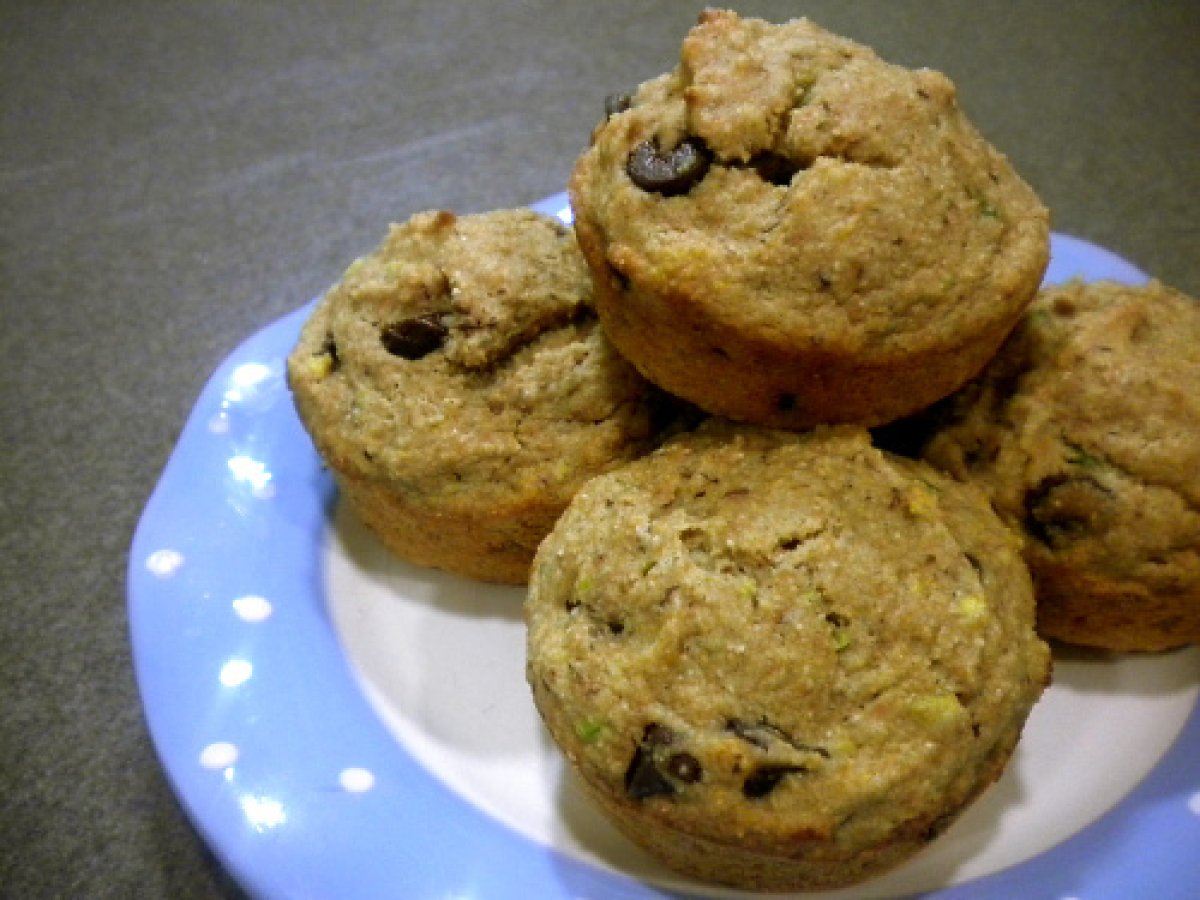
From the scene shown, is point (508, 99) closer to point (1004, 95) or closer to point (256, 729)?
point (1004, 95)

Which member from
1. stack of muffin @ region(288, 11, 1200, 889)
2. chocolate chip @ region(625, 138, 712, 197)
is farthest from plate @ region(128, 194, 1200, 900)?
chocolate chip @ region(625, 138, 712, 197)

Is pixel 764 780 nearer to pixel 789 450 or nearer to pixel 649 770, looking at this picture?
pixel 649 770

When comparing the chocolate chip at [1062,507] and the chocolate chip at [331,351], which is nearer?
the chocolate chip at [1062,507]

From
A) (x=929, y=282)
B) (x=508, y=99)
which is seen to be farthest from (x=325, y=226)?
(x=929, y=282)

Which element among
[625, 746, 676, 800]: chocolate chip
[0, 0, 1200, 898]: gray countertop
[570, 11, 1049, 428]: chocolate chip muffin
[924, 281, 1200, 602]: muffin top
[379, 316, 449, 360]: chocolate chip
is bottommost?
[0, 0, 1200, 898]: gray countertop

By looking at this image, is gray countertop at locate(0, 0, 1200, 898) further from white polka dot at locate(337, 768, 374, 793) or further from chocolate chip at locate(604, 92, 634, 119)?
chocolate chip at locate(604, 92, 634, 119)

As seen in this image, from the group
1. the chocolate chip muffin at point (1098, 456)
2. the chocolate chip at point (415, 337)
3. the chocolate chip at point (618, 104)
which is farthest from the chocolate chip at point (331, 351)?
the chocolate chip muffin at point (1098, 456)

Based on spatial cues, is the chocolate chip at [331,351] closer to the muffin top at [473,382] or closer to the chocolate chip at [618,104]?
the muffin top at [473,382]

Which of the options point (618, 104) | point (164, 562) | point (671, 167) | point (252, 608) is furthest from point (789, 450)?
point (164, 562)
